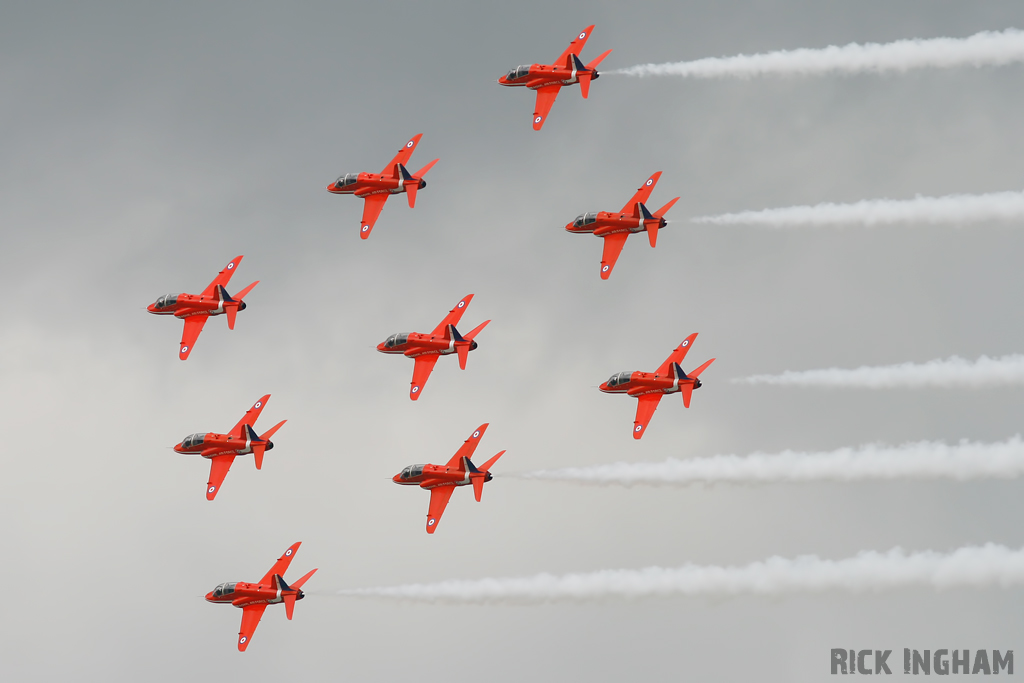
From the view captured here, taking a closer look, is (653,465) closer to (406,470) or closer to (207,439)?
(406,470)

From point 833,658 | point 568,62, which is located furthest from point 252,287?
point 833,658

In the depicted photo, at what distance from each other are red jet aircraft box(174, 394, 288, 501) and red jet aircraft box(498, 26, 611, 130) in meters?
27.8

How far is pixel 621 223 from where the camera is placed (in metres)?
139

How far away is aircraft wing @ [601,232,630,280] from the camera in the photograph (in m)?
140

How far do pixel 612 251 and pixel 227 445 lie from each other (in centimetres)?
2968

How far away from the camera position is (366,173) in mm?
142625

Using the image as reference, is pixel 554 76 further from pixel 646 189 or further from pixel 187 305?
pixel 187 305

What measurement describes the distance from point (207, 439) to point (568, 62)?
A: 3610 cm

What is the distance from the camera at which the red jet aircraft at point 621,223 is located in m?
138

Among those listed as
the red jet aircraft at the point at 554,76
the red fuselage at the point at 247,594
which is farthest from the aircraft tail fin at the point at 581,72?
the red fuselage at the point at 247,594

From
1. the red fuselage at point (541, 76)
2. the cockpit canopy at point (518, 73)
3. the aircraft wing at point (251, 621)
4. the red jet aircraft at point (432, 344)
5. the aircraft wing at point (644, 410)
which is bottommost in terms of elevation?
the aircraft wing at point (251, 621)

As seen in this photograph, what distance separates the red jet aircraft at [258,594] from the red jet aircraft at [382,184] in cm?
2400

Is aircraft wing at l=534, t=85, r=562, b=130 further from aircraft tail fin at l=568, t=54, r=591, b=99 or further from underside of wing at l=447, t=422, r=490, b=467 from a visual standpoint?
underside of wing at l=447, t=422, r=490, b=467

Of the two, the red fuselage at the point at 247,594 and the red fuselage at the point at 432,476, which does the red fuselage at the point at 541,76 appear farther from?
the red fuselage at the point at 247,594
